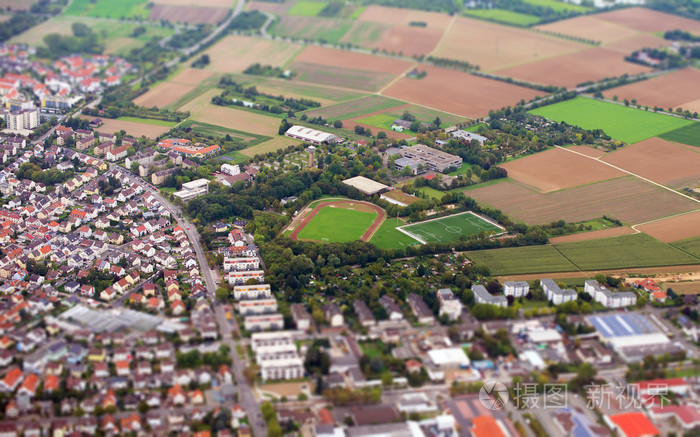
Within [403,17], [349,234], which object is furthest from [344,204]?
[403,17]

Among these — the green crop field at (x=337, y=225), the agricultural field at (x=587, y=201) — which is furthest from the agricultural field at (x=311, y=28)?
the green crop field at (x=337, y=225)

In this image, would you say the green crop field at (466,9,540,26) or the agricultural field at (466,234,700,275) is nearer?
the agricultural field at (466,234,700,275)

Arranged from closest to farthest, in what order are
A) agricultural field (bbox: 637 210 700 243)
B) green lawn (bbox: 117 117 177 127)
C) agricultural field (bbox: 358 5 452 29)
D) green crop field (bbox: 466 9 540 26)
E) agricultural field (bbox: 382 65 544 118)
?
agricultural field (bbox: 637 210 700 243) < green lawn (bbox: 117 117 177 127) < agricultural field (bbox: 382 65 544 118) < agricultural field (bbox: 358 5 452 29) < green crop field (bbox: 466 9 540 26)

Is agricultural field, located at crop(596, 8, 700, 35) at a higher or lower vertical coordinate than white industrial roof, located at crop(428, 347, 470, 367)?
higher

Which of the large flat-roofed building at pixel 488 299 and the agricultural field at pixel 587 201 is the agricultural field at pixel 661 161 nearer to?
the agricultural field at pixel 587 201

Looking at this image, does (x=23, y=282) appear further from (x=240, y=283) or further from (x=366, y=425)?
(x=366, y=425)

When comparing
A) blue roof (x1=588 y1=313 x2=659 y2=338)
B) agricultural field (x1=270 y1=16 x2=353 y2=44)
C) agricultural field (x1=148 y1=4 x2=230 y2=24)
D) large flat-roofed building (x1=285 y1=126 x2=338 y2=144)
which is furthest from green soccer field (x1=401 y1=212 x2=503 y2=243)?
agricultural field (x1=148 y1=4 x2=230 y2=24)

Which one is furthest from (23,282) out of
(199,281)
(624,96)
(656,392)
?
(624,96)

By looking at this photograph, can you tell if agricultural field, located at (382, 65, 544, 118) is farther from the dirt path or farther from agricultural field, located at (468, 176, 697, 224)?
the dirt path
